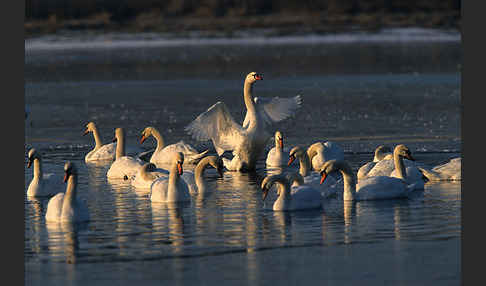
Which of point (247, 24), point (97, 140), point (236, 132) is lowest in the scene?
point (97, 140)

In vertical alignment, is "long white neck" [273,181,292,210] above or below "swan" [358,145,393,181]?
below

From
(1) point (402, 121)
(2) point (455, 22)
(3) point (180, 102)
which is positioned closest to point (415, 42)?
(2) point (455, 22)

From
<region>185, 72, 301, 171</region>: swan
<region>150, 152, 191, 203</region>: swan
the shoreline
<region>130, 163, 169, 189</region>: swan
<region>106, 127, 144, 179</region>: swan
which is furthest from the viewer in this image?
the shoreline

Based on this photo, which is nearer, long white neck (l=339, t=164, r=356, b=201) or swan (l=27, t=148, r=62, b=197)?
long white neck (l=339, t=164, r=356, b=201)

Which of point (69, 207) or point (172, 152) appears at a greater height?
point (172, 152)

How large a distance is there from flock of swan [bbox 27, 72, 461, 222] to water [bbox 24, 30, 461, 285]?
0.24 meters

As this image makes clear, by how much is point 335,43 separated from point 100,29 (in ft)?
49.6

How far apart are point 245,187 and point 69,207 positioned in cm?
321

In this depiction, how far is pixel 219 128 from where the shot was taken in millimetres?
16609

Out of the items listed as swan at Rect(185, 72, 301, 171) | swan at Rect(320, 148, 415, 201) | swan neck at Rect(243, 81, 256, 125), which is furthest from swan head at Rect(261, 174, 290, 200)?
swan neck at Rect(243, 81, 256, 125)

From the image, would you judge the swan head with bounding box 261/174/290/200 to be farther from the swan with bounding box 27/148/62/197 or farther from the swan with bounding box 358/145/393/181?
the swan with bounding box 27/148/62/197

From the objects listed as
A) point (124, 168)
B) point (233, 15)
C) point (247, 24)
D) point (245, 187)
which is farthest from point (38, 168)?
point (233, 15)

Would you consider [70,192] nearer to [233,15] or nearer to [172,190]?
[172,190]

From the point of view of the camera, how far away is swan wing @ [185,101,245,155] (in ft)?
53.8
